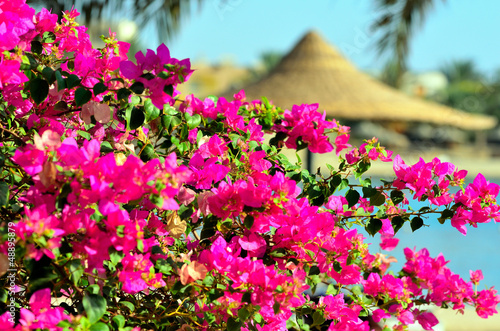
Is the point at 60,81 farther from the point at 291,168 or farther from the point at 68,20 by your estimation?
the point at 291,168

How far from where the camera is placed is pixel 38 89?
1.29 meters

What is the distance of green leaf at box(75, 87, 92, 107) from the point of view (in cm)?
127

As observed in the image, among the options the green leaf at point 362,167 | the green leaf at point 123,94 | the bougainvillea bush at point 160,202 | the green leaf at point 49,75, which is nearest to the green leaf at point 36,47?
the bougainvillea bush at point 160,202

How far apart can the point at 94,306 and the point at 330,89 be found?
715 centimetres

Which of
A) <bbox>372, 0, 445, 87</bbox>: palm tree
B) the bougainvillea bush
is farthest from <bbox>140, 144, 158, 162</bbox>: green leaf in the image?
<bbox>372, 0, 445, 87</bbox>: palm tree

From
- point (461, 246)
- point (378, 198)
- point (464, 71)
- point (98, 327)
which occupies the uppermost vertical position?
point (464, 71)

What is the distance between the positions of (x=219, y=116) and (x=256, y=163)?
0.73 feet

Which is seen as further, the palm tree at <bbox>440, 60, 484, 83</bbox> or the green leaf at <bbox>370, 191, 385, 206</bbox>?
the palm tree at <bbox>440, 60, 484, 83</bbox>

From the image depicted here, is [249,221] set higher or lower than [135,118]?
lower

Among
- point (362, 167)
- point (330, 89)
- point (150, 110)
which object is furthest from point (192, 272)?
point (330, 89)

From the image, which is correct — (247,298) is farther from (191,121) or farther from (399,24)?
(399,24)

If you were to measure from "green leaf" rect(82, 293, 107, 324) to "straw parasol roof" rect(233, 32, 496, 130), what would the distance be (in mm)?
6625

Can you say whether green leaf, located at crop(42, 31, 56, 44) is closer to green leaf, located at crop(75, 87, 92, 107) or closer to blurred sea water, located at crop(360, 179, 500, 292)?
green leaf, located at crop(75, 87, 92, 107)

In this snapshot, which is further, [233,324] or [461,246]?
[461,246]
